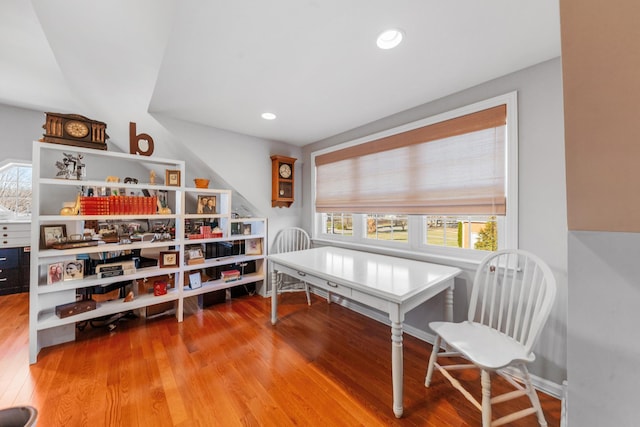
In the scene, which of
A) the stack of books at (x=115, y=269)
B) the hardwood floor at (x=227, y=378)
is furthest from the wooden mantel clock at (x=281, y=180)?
the stack of books at (x=115, y=269)

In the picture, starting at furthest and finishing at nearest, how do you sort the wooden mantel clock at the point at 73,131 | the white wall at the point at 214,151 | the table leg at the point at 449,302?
1. the white wall at the point at 214,151
2. the wooden mantel clock at the point at 73,131
3. the table leg at the point at 449,302

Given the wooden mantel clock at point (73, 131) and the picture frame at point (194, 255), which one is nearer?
the wooden mantel clock at point (73, 131)

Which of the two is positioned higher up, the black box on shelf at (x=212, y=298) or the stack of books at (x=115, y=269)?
the stack of books at (x=115, y=269)

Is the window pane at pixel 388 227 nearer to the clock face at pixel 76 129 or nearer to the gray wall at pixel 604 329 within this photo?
the gray wall at pixel 604 329

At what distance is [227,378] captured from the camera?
171 cm

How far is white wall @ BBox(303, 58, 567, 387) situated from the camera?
5.03 ft

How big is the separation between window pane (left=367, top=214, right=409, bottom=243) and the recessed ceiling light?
1.51m

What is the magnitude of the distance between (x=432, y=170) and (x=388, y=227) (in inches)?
30.6

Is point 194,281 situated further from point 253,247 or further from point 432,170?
point 432,170

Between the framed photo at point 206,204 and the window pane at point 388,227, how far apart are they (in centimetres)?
187

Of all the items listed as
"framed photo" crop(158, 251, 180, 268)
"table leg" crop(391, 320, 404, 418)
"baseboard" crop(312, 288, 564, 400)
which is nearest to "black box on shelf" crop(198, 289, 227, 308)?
"framed photo" crop(158, 251, 180, 268)

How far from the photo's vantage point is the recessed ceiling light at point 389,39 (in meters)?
1.33

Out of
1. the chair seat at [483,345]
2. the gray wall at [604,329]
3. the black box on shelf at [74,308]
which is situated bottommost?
the black box on shelf at [74,308]

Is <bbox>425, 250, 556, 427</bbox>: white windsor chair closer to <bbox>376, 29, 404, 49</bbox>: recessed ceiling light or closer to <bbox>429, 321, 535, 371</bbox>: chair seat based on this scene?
<bbox>429, 321, 535, 371</bbox>: chair seat
